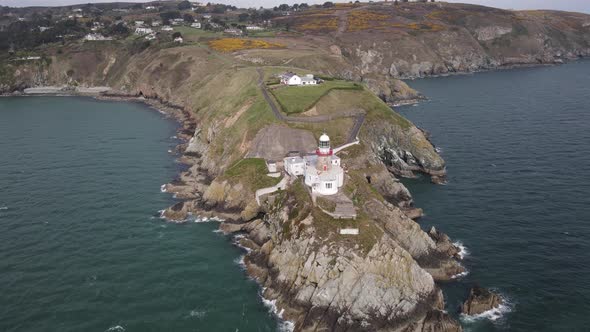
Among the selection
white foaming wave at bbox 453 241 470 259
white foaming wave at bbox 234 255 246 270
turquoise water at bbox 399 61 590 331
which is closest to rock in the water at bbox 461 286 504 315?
turquoise water at bbox 399 61 590 331

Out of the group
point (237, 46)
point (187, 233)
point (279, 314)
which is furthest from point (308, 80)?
point (237, 46)

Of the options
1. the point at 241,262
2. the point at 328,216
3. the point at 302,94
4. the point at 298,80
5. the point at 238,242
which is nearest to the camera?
the point at 328,216

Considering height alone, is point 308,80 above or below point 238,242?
above

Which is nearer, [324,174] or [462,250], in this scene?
[324,174]

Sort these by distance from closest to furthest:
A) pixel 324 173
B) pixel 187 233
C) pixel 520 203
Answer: pixel 324 173 → pixel 187 233 → pixel 520 203

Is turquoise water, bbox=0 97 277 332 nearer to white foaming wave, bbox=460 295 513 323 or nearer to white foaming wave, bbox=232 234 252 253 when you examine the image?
white foaming wave, bbox=232 234 252 253

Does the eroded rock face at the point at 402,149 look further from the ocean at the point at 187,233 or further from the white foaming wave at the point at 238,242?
the white foaming wave at the point at 238,242

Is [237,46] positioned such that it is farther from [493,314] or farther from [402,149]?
[493,314]
